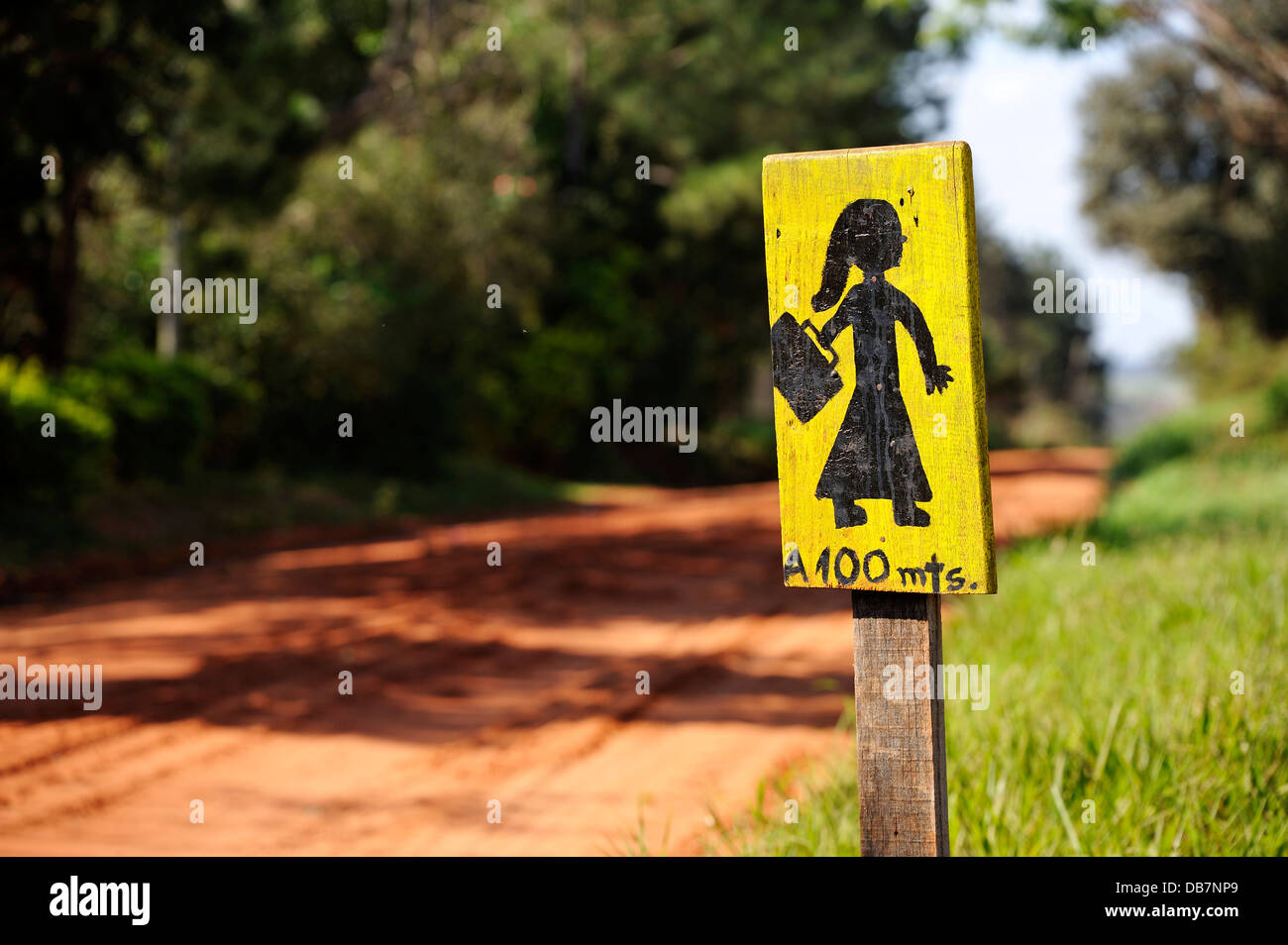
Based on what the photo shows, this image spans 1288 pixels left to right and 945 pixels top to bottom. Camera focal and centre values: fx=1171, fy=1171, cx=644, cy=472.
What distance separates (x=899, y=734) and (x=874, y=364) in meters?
0.85

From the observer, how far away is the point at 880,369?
8.47 feet

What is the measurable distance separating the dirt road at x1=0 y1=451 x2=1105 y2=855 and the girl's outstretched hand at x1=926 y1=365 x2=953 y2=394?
252cm

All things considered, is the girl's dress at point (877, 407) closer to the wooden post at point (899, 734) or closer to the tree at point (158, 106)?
the wooden post at point (899, 734)

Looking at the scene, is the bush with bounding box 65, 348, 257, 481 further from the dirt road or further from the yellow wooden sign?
the yellow wooden sign

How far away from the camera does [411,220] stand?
1981 cm

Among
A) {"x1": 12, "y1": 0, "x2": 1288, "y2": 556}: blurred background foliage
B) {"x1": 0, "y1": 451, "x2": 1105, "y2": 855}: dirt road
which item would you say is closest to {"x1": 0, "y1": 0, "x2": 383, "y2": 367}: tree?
{"x1": 12, "y1": 0, "x2": 1288, "y2": 556}: blurred background foliage

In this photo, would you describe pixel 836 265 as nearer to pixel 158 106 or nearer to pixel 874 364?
pixel 874 364

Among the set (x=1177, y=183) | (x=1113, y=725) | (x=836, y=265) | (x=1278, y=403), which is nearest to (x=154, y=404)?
(x=1113, y=725)

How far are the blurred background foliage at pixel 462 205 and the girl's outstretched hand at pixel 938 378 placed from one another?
9624 mm

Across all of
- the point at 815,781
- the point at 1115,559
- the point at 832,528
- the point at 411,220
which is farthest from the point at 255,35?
the point at 832,528

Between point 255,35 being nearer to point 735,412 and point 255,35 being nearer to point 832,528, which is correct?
point 832,528

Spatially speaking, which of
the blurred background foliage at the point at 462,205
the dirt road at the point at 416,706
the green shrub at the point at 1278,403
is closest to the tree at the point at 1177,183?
the blurred background foliage at the point at 462,205

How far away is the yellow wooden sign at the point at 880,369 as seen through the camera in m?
2.52

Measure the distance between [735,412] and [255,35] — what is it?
2759 centimetres
